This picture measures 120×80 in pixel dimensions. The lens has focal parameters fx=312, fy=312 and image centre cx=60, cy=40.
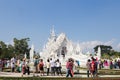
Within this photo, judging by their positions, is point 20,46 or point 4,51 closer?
point 4,51

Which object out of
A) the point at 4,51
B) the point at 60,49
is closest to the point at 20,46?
the point at 4,51

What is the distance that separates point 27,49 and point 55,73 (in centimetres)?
8229

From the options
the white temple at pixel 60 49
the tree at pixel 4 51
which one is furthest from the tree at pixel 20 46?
the white temple at pixel 60 49

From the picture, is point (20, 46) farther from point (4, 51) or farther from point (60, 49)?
point (60, 49)

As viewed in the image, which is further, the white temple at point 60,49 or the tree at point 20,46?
the tree at point 20,46

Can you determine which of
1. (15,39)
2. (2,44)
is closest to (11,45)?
(15,39)

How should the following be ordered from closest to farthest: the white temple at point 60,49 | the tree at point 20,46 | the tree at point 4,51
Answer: the white temple at point 60,49, the tree at point 4,51, the tree at point 20,46

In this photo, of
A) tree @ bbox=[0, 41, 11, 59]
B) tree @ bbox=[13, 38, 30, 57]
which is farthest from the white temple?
tree @ bbox=[13, 38, 30, 57]

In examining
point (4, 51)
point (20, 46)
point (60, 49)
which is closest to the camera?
point (60, 49)

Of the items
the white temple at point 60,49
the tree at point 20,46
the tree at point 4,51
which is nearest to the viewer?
the white temple at point 60,49

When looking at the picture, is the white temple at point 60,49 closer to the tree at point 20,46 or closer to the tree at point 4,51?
the tree at point 4,51

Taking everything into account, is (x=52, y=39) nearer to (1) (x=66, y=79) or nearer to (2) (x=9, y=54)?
(2) (x=9, y=54)

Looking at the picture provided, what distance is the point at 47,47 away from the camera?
238 feet

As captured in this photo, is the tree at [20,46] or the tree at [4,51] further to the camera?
the tree at [20,46]
